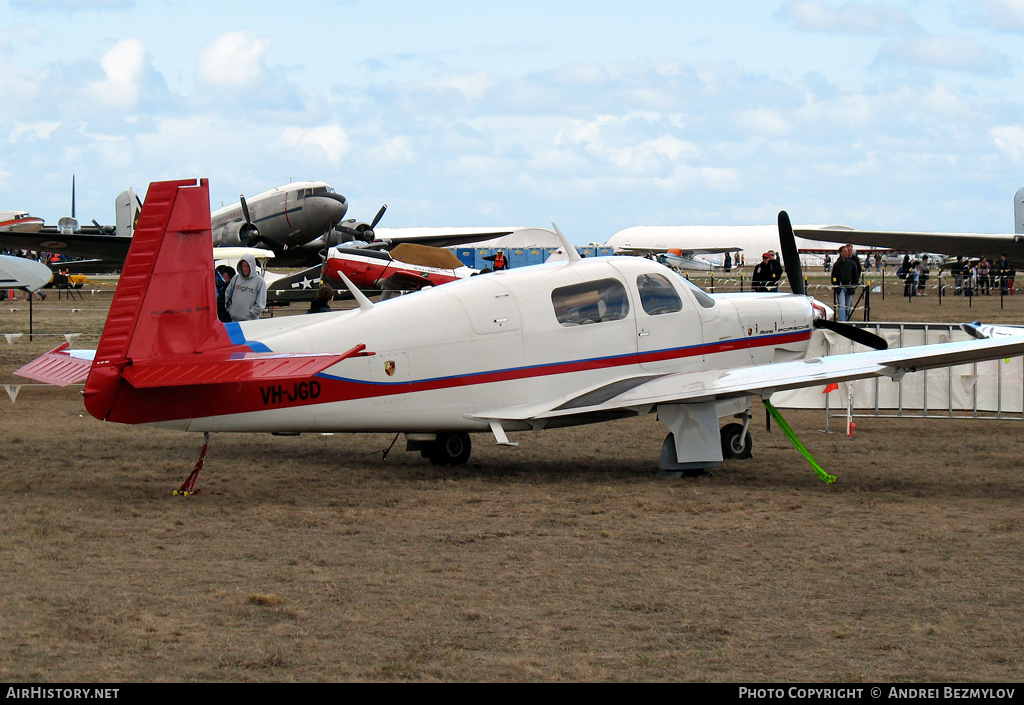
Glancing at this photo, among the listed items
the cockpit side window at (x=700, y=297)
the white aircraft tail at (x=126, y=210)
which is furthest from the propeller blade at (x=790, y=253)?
the white aircraft tail at (x=126, y=210)

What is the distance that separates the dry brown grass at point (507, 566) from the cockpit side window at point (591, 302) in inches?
57.5

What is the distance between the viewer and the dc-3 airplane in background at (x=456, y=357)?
8.02 metres

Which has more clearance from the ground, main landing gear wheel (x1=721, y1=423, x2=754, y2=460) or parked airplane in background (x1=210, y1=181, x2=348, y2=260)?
parked airplane in background (x1=210, y1=181, x2=348, y2=260)

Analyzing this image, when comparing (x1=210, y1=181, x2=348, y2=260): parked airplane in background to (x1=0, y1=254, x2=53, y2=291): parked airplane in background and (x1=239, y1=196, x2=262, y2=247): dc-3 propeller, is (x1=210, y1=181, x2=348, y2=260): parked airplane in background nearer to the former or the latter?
(x1=239, y1=196, x2=262, y2=247): dc-3 propeller

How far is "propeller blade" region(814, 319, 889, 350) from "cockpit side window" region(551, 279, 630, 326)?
2.63 m

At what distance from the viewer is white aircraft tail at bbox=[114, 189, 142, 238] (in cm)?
3878

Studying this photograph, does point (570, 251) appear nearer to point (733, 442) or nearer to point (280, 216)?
point (733, 442)

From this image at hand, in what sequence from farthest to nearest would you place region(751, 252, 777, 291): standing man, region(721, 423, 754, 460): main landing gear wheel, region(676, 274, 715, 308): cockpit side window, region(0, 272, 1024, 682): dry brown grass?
1. region(751, 252, 777, 291): standing man
2. region(721, 423, 754, 460): main landing gear wheel
3. region(676, 274, 715, 308): cockpit side window
4. region(0, 272, 1024, 682): dry brown grass

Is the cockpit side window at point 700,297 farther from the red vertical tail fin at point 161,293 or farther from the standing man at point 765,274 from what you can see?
the standing man at point 765,274

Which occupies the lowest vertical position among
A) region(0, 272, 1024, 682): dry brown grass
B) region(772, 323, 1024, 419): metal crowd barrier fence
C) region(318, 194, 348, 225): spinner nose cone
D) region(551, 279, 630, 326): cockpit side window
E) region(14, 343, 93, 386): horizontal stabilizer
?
region(0, 272, 1024, 682): dry brown grass

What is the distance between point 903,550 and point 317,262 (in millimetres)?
29970

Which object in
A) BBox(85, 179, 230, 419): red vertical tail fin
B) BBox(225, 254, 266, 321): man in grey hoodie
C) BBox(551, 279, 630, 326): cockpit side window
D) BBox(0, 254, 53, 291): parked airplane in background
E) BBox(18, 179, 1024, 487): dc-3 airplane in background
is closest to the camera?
BBox(85, 179, 230, 419): red vertical tail fin

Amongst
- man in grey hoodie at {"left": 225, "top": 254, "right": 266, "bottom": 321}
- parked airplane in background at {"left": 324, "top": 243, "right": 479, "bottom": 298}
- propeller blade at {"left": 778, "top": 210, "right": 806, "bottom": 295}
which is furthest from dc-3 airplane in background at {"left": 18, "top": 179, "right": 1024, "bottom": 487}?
parked airplane in background at {"left": 324, "top": 243, "right": 479, "bottom": 298}

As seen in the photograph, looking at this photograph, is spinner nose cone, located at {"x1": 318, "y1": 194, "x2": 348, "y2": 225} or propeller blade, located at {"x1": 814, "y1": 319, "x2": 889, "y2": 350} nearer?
propeller blade, located at {"x1": 814, "y1": 319, "x2": 889, "y2": 350}
